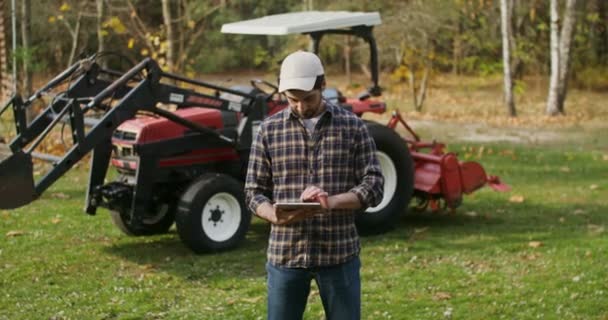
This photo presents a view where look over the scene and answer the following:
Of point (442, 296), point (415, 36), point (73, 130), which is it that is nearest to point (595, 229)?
point (442, 296)

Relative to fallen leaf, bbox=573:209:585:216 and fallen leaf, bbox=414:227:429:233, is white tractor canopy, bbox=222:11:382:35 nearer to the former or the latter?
fallen leaf, bbox=414:227:429:233

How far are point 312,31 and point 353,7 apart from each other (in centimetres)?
1670

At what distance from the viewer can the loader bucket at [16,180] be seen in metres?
8.17

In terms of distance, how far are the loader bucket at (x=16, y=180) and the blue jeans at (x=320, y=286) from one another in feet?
13.9

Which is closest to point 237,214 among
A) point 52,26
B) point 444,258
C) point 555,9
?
point 444,258

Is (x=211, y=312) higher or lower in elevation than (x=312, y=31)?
lower

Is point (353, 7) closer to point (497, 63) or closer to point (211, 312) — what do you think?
point (497, 63)

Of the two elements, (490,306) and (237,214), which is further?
(237,214)

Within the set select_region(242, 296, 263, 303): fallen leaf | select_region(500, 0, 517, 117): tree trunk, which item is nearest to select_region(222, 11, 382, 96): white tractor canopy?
select_region(242, 296, 263, 303): fallen leaf

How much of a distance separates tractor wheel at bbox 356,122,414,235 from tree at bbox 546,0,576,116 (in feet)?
42.7

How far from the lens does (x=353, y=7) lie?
86.9ft

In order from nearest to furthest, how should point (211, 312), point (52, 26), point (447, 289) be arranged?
point (211, 312), point (447, 289), point (52, 26)

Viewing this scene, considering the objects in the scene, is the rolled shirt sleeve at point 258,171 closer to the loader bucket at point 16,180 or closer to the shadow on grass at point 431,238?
the shadow on grass at point 431,238

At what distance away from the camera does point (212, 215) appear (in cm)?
914
